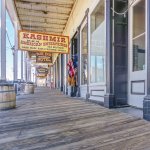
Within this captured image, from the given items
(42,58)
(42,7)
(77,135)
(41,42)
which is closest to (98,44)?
(41,42)

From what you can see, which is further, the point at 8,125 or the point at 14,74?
the point at 14,74

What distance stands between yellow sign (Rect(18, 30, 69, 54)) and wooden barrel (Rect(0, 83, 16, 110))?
2.91 metres

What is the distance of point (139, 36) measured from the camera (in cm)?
445

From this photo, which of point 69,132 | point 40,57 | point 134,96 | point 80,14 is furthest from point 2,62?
point 40,57

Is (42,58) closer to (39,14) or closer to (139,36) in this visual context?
(39,14)

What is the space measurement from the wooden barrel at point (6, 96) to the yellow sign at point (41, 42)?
291 centimetres

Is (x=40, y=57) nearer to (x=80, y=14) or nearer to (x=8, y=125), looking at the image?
(x=80, y=14)

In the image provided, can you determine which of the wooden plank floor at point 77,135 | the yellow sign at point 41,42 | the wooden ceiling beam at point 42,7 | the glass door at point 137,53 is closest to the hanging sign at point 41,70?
the wooden ceiling beam at point 42,7

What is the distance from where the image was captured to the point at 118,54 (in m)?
4.98

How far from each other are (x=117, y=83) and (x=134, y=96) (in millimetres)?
519

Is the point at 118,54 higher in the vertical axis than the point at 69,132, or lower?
higher

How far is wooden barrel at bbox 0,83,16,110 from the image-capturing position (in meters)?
5.04

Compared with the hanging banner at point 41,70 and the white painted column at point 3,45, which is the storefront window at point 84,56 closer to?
the white painted column at point 3,45

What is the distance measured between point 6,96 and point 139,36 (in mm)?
3380
